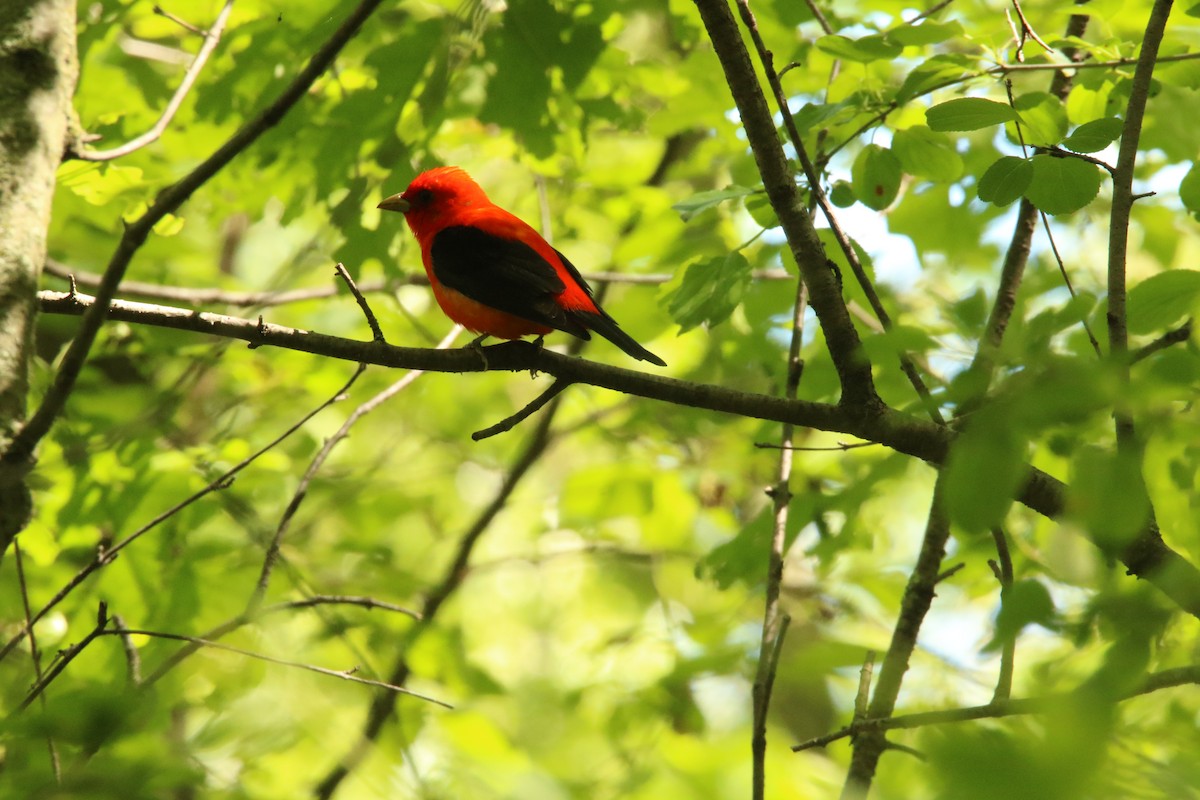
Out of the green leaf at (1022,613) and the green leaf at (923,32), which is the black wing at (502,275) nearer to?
the green leaf at (923,32)

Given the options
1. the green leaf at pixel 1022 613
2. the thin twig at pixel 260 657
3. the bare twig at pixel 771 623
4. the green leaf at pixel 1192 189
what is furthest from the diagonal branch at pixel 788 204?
the thin twig at pixel 260 657

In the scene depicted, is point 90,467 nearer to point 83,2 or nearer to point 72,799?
point 83,2

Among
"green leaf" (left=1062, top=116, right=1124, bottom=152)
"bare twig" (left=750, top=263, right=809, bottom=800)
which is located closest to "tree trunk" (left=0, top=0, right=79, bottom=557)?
"bare twig" (left=750, top=263, right=809, bottom=800)

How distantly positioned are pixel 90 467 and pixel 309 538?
8.56 ft

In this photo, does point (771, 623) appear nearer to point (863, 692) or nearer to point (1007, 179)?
point (863, 692)

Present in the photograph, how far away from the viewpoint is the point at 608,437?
23.9 ft

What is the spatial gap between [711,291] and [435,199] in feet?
8.60

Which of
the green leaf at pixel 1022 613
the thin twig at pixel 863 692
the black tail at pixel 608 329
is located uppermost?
the black tail at pixel 608 329

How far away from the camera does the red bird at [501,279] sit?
416cm

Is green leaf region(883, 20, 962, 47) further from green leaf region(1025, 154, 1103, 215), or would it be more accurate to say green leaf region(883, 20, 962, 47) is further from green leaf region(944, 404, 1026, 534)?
green leaf region(944, 404, 1026, 534)

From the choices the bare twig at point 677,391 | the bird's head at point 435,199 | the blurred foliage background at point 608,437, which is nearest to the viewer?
the blurred foliage background at point 608,437

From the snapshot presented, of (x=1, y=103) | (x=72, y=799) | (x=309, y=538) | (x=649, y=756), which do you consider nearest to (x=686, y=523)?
(x=649, y=756)

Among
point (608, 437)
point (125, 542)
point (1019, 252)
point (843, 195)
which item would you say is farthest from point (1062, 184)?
point (608, 437)

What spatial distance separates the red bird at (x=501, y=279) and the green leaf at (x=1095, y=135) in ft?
5.17
